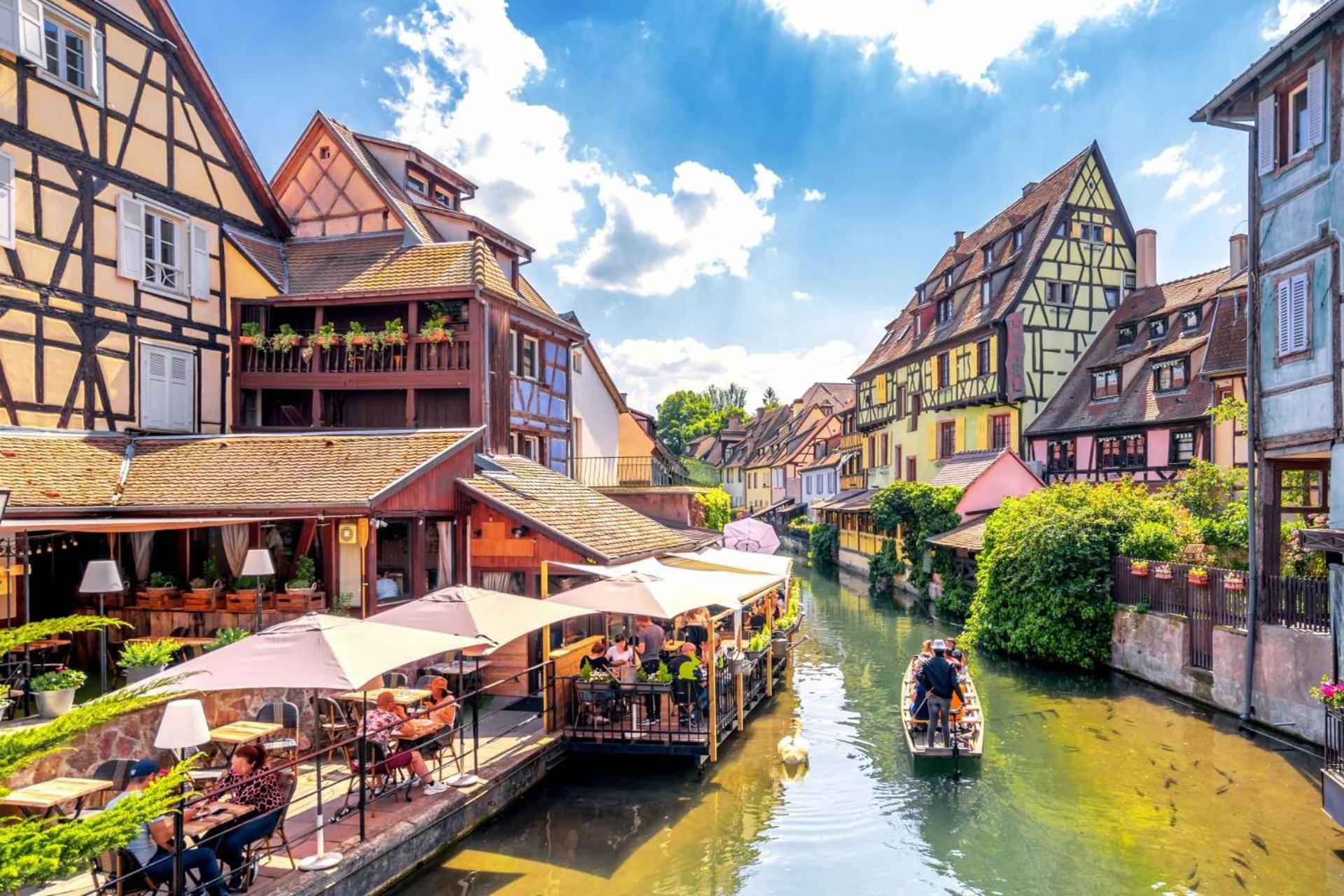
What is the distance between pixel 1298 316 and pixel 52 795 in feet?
57.8

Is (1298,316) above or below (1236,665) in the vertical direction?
above

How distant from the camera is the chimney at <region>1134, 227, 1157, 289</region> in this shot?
34.8 m

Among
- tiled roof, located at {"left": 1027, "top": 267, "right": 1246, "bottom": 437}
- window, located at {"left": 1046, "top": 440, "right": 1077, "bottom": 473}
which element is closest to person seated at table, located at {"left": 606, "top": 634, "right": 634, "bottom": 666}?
tiled roof, located at {"left": 1027, "top": 267, "right": 1246, "bottom": 437}

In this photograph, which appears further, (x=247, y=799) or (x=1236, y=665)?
(x=1236, y=665)

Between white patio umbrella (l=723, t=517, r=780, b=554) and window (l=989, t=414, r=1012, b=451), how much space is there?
39.7ft

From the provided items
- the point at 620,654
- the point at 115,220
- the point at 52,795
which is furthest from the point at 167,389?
the point at 52,795

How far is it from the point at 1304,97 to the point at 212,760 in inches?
742

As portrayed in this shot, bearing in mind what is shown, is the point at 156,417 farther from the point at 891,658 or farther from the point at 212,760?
the point at 891,658

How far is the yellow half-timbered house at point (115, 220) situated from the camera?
600 inches

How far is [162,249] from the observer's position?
18.0m

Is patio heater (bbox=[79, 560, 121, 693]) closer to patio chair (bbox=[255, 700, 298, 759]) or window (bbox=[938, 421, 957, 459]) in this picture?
patio chair (bbox=[255, 700, 298, 759])

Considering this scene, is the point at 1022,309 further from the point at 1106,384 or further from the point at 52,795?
the point at 52,795

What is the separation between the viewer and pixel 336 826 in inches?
360

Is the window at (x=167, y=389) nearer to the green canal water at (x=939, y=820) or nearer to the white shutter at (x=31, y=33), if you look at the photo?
the white shutter at (x=31, y=33)
